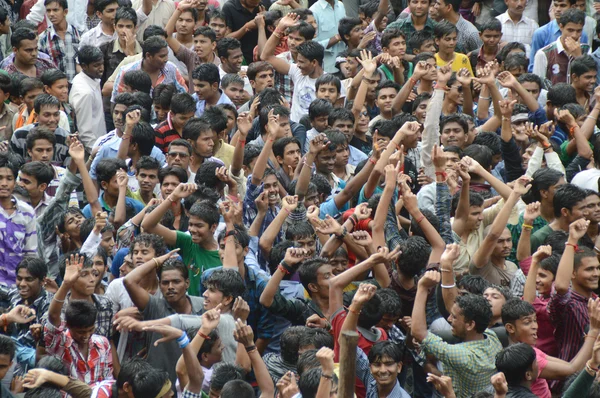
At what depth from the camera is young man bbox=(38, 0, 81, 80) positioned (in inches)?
543

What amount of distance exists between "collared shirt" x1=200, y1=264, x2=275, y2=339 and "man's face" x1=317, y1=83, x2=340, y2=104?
343 centimetres

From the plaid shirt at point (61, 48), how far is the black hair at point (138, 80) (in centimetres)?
191

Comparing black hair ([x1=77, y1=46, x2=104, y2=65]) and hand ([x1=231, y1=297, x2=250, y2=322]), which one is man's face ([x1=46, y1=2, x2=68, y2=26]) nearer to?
black hair ([x1=77, y1=46, x2=104, y2=65])

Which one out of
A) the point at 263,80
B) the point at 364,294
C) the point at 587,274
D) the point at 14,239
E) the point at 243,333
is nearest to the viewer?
the point at 364,294

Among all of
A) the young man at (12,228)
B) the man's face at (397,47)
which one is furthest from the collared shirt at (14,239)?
the man's face at (397,47)

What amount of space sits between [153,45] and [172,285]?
4.44 metres

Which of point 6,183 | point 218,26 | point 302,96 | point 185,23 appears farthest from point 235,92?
point 6,183

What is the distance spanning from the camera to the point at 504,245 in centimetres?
898

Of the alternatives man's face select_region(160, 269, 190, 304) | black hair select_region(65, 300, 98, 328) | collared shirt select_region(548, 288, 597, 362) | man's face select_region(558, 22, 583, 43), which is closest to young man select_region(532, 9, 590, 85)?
man's face select_region(558, 22, 583, 43)

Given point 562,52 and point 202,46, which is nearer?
point 562,52

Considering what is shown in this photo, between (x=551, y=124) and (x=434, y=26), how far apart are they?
346 cm

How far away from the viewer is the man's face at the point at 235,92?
12.6 metres

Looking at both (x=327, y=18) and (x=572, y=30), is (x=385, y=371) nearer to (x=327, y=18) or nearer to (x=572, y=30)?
(x=572, y=30)

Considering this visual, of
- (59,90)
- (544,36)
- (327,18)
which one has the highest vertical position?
(544,36)
